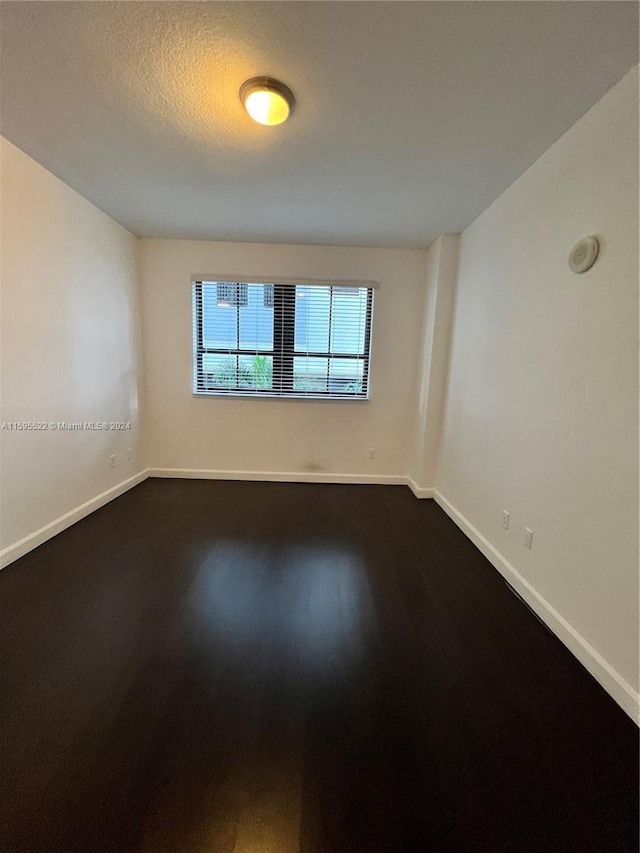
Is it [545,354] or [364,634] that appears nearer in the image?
[364,634]

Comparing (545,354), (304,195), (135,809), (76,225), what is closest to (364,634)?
(135,809)

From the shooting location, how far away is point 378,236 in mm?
3195

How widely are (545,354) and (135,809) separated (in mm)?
2482

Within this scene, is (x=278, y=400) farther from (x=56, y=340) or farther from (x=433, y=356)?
(x=56, y=340)

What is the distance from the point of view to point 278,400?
12.3 ft

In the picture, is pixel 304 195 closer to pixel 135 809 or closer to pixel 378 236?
pixel 378 236

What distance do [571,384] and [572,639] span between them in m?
1.21

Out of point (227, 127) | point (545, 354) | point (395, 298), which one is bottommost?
point (545, 354)

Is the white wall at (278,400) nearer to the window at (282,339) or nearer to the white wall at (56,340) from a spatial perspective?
the window at (282,339)

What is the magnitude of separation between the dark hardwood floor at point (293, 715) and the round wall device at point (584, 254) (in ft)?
5.90

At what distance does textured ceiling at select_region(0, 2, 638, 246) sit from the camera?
1229 mm

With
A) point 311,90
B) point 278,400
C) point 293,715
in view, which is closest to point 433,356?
point 278,400

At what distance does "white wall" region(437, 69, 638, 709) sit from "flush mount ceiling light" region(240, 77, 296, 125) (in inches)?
55.6

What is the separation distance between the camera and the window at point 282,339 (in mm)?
3566
